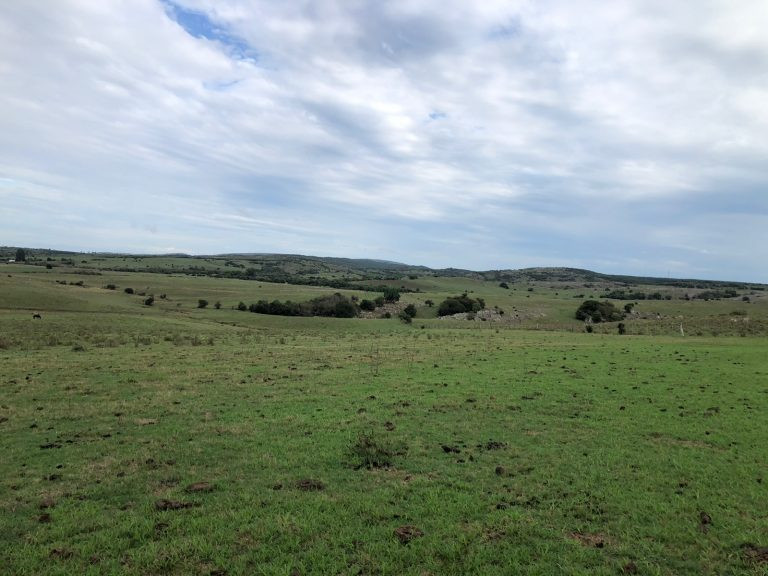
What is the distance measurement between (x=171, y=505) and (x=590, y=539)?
6.77 meters

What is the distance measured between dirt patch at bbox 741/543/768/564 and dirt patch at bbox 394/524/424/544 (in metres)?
4.54

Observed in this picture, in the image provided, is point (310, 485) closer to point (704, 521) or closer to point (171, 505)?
point (171, 505)

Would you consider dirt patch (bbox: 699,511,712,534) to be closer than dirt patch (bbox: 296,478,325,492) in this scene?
Yes

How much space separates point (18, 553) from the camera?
6.85 m

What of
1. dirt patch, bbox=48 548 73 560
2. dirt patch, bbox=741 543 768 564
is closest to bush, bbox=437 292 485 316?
dirt patch, bbox=741 543 768 564

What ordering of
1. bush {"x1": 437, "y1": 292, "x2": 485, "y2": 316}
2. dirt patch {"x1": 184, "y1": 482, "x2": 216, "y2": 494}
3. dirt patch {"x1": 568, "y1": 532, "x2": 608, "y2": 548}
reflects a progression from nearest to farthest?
dirt patch {"x1": 568, "y1": 532, "x2": 608, "y2": 548}, dirt patch {"x1": 184, "y1": 482, "x2": 216, "y2": 494}, bush {"x1": 437, "y1": 292, "x2": 485, "y2": 316}

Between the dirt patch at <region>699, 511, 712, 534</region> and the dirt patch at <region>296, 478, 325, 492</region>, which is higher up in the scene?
the dirt patch at <region>699, 511, 712, 534</region>

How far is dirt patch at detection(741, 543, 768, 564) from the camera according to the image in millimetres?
6805

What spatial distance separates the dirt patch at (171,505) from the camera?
27.3 feet

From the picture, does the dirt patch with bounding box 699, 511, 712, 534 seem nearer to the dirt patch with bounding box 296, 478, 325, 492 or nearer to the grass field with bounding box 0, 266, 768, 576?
the grass field with bounding box 0, 266, 768, 576

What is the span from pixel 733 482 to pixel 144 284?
108 m

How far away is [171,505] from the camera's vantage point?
8398mm

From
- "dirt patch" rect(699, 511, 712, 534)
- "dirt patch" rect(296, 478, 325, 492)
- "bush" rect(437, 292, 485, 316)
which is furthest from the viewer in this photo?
"bush" rect(437, 292, 485, 316)

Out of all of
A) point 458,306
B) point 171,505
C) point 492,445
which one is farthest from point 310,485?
point 458,306
